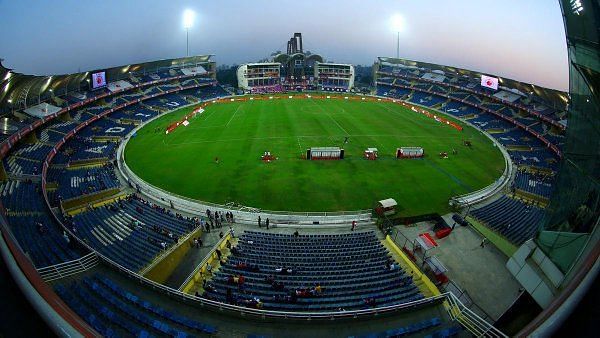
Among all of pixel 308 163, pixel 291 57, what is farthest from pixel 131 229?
pixel 291 57

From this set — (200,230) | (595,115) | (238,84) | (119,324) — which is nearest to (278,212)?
(200,230)

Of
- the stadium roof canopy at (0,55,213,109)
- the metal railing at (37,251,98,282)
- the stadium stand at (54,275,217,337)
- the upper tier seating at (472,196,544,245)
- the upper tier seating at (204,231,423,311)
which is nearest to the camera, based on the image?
the stadium stand at (54,275,217,337)

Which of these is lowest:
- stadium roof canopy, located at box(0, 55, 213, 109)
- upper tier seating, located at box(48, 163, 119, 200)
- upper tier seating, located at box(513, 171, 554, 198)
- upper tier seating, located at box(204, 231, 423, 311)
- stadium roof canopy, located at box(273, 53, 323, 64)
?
upper tier seating, located at box(204, 231, 423, 311)

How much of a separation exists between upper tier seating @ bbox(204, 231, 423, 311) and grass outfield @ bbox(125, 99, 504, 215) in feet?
23.2

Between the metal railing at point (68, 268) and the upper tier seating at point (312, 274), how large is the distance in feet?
23.1

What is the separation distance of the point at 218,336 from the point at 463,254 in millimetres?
19773

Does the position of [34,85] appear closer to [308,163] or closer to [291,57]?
[308,163]

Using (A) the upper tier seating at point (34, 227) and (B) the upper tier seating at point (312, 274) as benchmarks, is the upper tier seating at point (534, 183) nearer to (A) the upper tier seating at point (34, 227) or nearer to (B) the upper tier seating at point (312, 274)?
(B) the upper tier seating at point (312, 274)

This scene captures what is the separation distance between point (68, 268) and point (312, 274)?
1411 centimetres

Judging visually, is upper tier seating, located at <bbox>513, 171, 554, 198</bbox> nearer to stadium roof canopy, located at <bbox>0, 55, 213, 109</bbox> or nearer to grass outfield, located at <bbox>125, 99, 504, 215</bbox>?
grass outfield, located at <bbox>125, 99, 504, 215</bbox>

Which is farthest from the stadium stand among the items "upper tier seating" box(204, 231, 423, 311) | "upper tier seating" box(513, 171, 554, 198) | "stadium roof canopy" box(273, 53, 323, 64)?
"stadium roof canopy" box(273, 53, 323, 64)

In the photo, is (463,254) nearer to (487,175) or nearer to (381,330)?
(381,330)

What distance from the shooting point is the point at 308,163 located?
4366 centimetres

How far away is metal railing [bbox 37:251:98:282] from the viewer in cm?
1677
